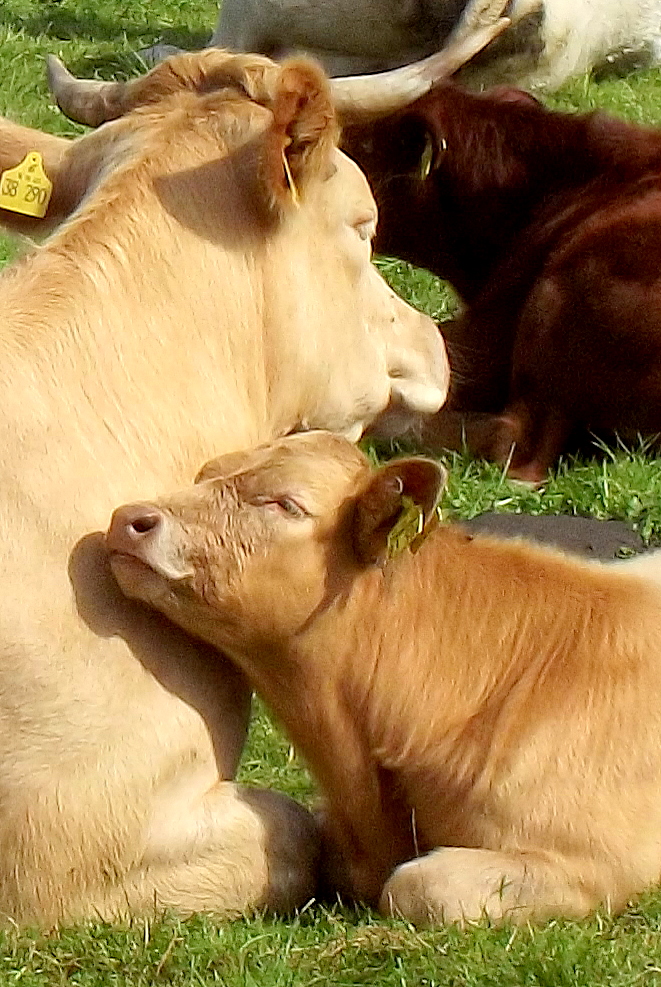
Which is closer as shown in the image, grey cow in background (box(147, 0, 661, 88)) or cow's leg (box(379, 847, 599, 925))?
cow's leg (box(379, 847, 599, 925))

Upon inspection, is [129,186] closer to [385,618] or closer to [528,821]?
[385,618]

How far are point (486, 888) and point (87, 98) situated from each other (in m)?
2.43

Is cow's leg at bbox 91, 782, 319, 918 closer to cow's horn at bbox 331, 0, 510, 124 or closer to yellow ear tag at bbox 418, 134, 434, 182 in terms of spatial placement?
cow's horn at bbox 331, 0, 510, 124

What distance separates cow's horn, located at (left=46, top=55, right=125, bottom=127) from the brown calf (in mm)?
1077

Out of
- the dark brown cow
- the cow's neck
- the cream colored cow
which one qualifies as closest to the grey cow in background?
the dark brown cow

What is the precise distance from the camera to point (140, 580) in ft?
14.6

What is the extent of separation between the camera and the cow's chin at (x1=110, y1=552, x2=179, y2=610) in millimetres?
4395

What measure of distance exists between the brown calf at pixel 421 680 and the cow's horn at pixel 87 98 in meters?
1.08

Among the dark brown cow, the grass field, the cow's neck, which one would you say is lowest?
the dark brown cow

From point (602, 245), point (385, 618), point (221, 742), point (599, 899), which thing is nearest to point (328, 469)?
point (385, 618)

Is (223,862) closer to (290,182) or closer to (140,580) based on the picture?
(140,580)

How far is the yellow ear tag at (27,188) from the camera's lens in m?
5.04

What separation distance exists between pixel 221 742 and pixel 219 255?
1.17 meters

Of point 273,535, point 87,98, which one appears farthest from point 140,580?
point 87,98
